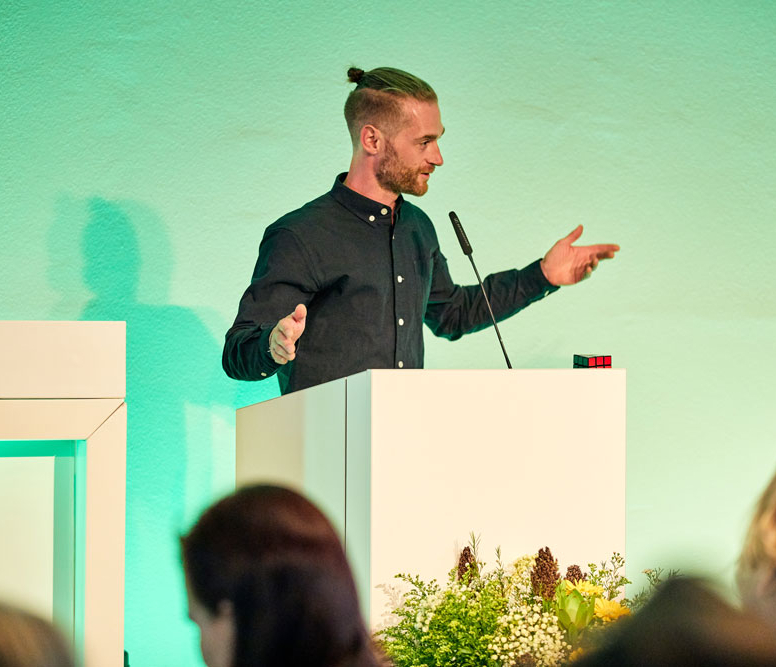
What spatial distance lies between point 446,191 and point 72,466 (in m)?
1.78

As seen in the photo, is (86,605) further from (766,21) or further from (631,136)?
(766,21)

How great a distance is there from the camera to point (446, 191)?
3.39m

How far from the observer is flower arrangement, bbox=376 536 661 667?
1367 millimetres

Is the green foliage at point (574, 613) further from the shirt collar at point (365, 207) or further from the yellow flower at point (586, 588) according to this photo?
the shirt collar at point (365, 207)

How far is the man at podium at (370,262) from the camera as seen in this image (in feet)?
7.41

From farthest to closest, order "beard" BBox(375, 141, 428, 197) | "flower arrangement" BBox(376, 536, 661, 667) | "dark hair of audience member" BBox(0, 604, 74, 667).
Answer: "beard" BBox(375, 141, 428, 197) → "flower arrangement" BBox(376, 536, 661, 667) → "dark hair of audience member" BBox(0, 604, 74, 667)

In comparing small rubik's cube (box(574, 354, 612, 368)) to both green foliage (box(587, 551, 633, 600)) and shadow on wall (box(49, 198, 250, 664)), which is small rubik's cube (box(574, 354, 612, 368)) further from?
shadow on wall (box(49, 198, 250, 664))

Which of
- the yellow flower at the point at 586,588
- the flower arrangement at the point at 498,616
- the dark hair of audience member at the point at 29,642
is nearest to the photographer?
the dark hair of audience member at the point at 29,642

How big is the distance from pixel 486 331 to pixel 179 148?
1.10 m

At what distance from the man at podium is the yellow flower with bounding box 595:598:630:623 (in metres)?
0.93

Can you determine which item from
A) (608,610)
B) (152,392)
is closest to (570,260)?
(608,610)

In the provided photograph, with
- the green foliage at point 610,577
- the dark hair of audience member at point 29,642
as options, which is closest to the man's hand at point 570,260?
the green foliage at point 610,577

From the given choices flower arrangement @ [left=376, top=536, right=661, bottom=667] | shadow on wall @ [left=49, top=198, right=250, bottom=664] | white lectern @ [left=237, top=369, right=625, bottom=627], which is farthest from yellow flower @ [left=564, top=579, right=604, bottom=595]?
shadow on wall @ [left=49, top=198, right=250, bottom=664]

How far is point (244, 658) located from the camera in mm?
868
